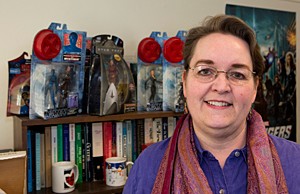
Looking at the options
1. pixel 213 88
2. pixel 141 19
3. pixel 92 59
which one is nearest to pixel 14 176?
pixel 92 59

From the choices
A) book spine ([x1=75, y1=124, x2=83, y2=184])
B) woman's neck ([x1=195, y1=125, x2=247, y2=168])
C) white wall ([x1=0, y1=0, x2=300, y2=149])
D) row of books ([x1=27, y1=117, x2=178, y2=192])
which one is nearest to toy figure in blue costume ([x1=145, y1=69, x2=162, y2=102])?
row of books ([x1=27, y1=117, x2=178, y2=192])

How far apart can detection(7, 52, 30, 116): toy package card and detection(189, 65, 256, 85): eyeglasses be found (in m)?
0.79

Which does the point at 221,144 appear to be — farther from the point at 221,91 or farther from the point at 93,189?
the point at 93,189

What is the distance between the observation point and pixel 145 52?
1.64 m

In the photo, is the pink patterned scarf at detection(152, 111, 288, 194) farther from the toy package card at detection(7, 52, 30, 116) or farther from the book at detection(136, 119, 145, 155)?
the toy package card at detection(7, 52, 30, 116)

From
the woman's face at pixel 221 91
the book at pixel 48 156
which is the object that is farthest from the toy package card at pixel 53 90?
the woman's face at pixel 221 91

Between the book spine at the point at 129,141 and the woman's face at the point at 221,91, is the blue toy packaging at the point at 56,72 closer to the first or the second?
the book spine at the point at 129,141

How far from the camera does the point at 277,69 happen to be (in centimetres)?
238

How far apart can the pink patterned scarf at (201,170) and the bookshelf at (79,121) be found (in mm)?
410

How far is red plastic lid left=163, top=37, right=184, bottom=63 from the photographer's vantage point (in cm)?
166

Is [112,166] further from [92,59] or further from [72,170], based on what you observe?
[92,59]

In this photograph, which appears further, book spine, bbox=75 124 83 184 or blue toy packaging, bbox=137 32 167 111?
blue toy packaging, bbox=137 32 167 111

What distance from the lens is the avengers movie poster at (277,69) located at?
2309mm

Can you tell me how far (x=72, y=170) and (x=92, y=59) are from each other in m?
0.46
